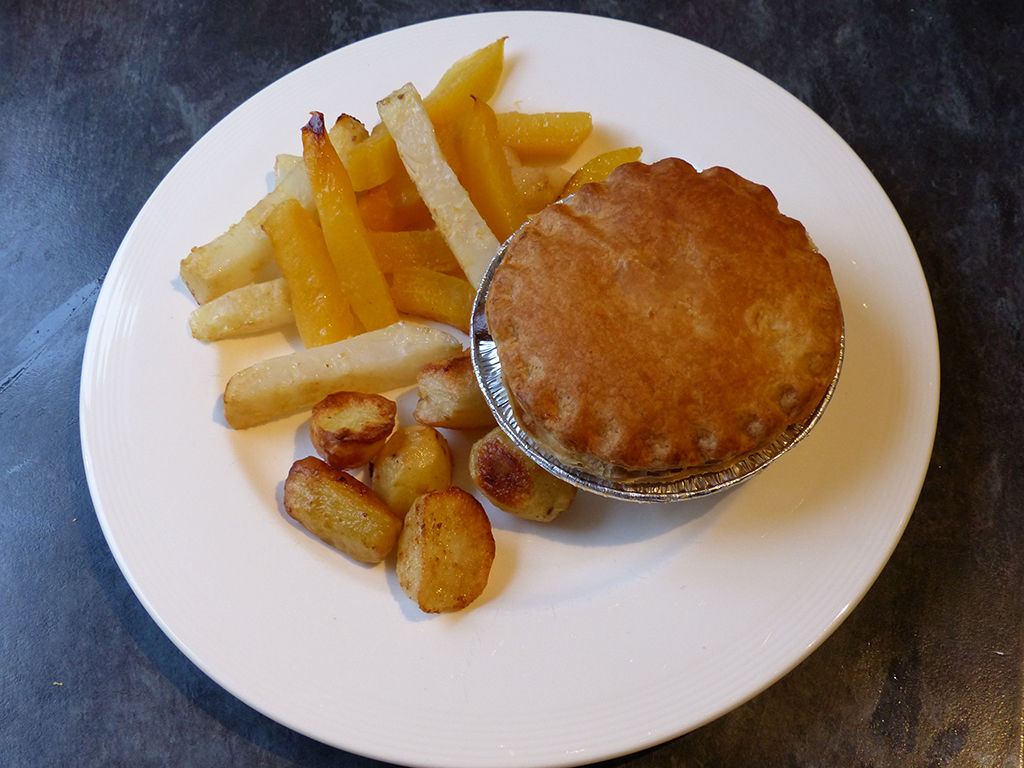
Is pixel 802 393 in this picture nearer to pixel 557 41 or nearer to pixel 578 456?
pixel 578 456

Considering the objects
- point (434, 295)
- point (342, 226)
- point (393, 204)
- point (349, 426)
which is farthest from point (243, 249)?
point (349, 426)

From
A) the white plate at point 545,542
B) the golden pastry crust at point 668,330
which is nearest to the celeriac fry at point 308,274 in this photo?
the white plate at point 545,542

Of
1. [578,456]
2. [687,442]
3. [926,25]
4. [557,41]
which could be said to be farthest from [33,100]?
[926,25]

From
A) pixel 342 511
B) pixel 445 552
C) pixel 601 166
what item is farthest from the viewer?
pixel 601 166

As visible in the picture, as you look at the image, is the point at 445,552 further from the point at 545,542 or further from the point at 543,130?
the point at 543,130

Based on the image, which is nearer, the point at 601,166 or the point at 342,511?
the point at 342,511
